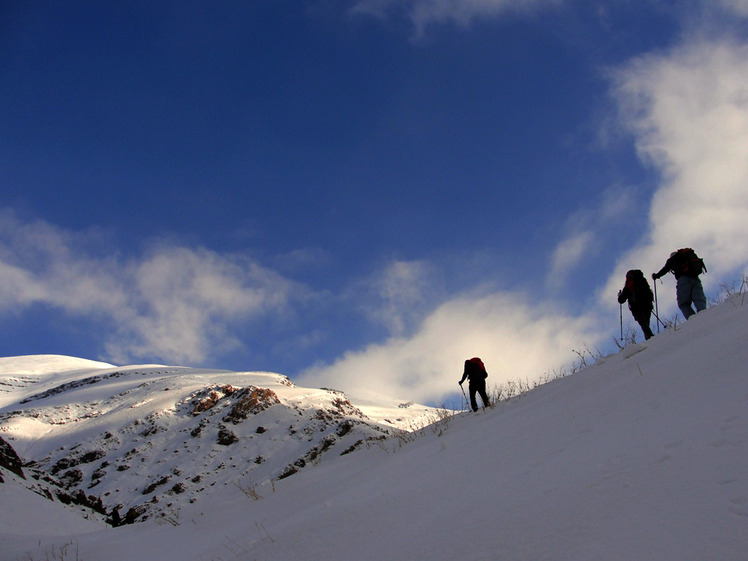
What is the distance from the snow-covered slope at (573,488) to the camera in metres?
1.67

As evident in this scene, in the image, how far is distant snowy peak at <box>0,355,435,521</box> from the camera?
123 feet

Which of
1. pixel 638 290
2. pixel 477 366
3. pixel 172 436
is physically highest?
pixel 172 436

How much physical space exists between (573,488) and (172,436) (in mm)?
50614

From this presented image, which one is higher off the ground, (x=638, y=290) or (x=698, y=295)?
(x=638, y=290)

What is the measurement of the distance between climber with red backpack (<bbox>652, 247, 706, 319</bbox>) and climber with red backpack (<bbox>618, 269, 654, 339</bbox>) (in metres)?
0.44

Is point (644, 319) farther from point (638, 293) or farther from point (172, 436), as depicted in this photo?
point (172, 436)

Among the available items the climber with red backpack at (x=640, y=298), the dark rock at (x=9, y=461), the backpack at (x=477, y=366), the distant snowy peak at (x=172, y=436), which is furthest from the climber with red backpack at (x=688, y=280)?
the distant snowy peak at (x=172, y=436)

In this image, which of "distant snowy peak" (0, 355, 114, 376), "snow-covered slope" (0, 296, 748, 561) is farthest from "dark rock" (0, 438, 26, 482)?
"distant snowy peak" (0, 355, 114, 376)

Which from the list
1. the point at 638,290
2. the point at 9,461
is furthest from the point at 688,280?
the point at 9,461

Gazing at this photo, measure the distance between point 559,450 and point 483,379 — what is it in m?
7.52

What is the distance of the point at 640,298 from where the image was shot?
25.3ft

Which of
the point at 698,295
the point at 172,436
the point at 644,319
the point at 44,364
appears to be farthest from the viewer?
the point at 44,364

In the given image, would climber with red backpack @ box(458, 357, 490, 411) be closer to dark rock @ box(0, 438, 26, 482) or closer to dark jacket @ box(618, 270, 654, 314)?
dark jacket @ box(618, 270, 654, 314)

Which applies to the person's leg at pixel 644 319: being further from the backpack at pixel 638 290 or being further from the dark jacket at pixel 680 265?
the dark jacket at pixel 680 265
